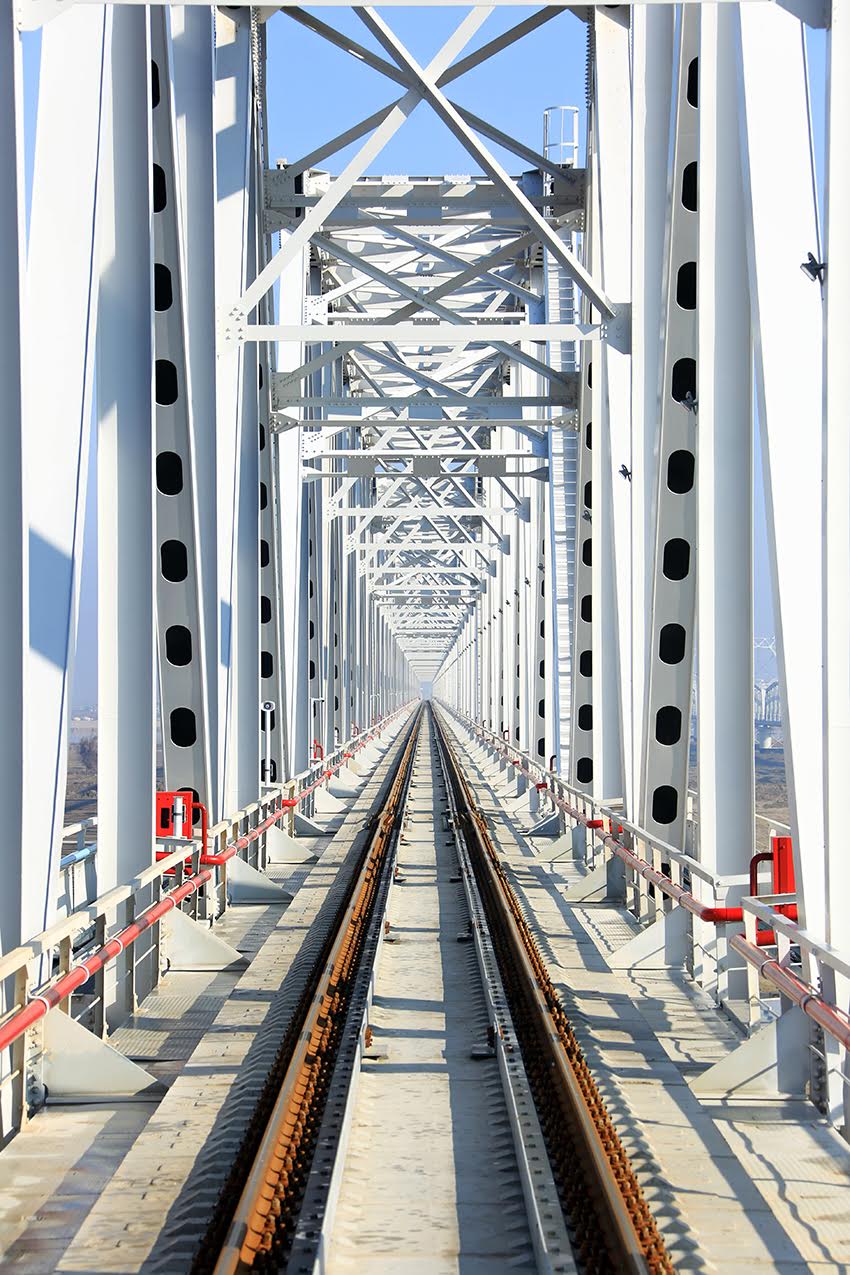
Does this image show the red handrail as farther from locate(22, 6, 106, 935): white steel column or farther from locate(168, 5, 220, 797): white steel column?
locate(168, 5, 220, 797): white steel column

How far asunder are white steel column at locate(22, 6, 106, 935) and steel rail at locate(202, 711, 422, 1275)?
1511 mm

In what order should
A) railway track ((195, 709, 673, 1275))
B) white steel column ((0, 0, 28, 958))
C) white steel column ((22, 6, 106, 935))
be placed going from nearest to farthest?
railway track ((195, 709, 673, 1275)) → white steel column ((0, 0, 28, 958)) → white steel column ((22, 6, 106, 935))

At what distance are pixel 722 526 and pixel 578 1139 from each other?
4.61 m

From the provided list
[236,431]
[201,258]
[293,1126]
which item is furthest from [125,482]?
[236,431]

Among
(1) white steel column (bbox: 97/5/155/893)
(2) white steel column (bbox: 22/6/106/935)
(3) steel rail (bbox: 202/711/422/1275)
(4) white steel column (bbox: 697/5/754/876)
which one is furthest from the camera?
(1) white steel column (bbox: 97/5/155/893)

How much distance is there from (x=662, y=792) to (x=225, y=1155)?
20.7 feet

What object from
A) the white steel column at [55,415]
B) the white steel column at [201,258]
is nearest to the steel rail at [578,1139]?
the white steel column at [55,415]

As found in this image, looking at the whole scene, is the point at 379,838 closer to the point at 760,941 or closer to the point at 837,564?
the point at 760,941

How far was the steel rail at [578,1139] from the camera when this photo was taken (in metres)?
4.34

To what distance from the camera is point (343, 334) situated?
14219 mm

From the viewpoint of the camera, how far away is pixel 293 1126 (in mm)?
5637

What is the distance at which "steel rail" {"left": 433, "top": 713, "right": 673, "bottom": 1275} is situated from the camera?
4336mm

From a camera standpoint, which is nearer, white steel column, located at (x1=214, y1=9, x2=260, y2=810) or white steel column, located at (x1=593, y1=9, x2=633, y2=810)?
white steel column, located at (x1=214, y1=9, x2=260, y2=810)

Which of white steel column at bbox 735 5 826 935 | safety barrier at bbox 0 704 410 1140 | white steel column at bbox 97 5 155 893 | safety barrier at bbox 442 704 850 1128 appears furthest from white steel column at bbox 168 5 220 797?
white steel column at bbox 735 5 826 935
